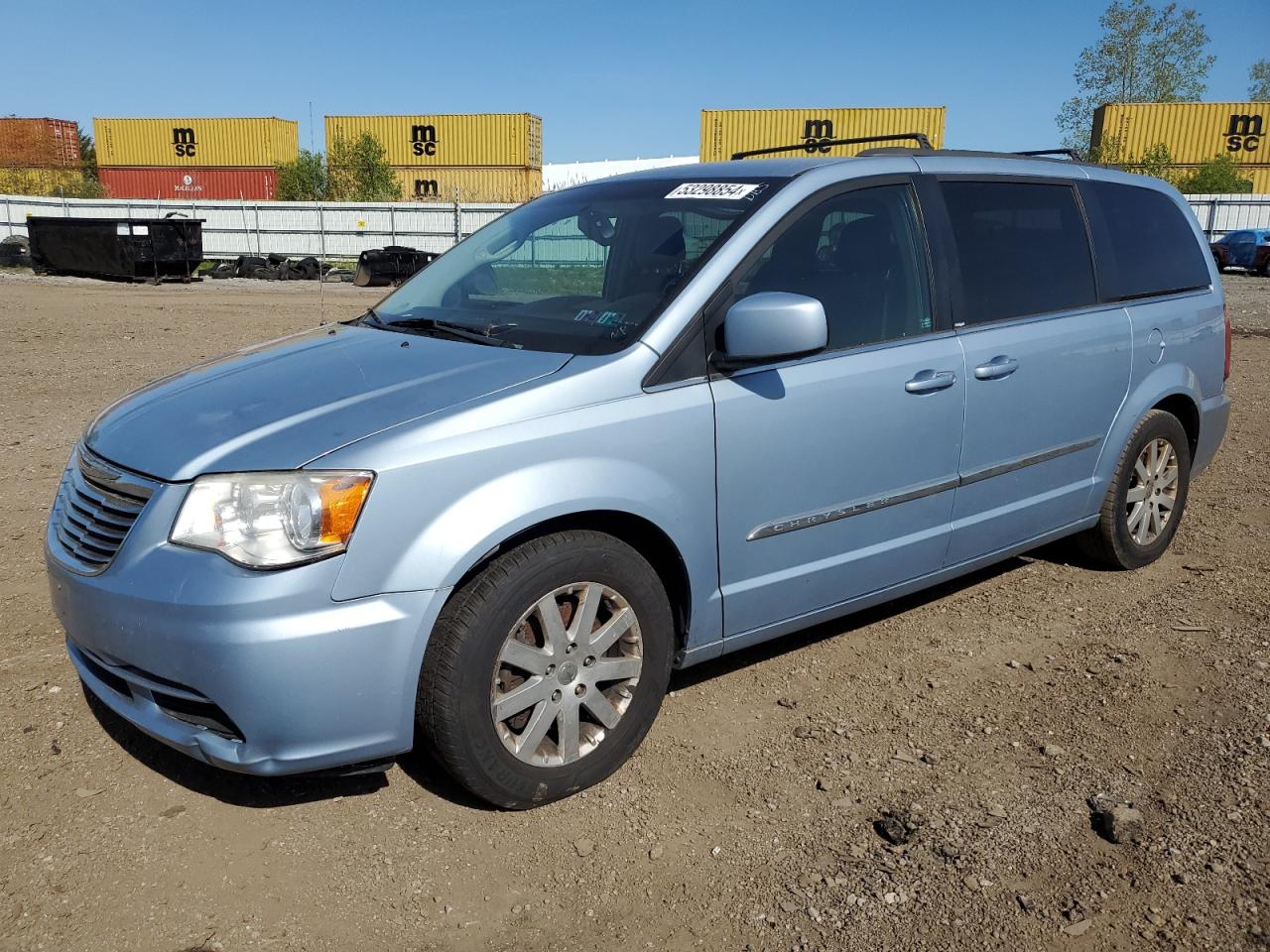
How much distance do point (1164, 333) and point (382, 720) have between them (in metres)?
3.87

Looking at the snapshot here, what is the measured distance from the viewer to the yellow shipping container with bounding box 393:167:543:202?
5062 cm

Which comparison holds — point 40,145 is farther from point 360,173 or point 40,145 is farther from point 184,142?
point 360,173

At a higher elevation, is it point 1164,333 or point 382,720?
point 1164,333

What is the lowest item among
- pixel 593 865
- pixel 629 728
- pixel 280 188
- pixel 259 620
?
pixel 593 865

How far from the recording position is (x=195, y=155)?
173ft

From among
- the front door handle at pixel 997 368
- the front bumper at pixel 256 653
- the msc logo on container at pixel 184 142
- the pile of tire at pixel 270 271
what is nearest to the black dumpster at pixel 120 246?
the pile of tire at pixel 270 271

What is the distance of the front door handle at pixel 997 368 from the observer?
3799 mm

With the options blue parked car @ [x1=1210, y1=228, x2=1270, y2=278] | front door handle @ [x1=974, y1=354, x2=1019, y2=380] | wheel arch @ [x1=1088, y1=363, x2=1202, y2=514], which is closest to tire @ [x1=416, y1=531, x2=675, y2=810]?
front door handle @ [x1=974, y1=354, x2=1019, y2=380]

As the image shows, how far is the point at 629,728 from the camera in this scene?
10.1 feet

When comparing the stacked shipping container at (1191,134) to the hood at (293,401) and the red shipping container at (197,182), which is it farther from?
the hood at (293,401)

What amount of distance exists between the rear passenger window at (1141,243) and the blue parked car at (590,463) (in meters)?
0.07

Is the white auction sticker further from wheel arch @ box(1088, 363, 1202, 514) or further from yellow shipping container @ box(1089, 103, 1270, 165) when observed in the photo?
yellow shipping container @ box(1089, 103, 1270, 165)

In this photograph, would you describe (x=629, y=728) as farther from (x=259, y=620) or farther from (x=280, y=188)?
(x=280, y=188)

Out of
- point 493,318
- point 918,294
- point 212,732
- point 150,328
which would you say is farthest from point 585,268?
point 150,328
